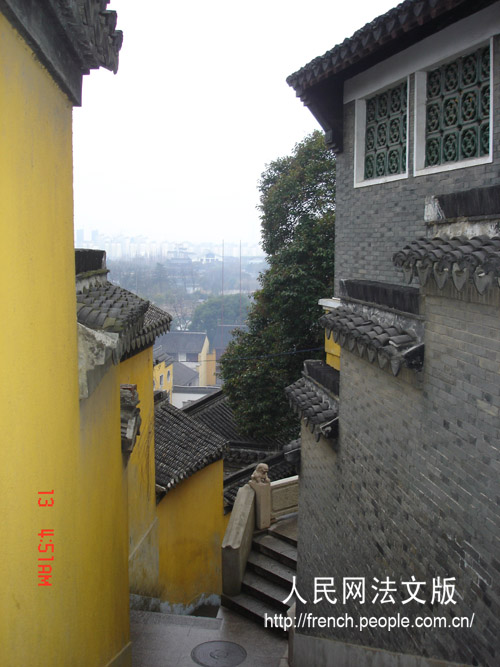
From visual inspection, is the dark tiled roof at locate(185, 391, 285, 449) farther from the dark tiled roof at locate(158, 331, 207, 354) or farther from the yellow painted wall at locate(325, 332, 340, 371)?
the dark tiled roof at locate(158, 331, 207, 354)

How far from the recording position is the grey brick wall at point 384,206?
225 inches

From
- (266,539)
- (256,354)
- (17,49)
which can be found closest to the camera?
(17,49)

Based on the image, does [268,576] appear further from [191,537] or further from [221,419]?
[221,419]

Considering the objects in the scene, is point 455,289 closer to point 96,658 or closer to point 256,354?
point 96,658

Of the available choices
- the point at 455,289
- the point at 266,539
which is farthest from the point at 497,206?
the point at 266,539

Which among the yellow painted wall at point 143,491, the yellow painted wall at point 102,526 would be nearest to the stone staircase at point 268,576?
the yellow painted wall at point 143,491

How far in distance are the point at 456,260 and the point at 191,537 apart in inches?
445

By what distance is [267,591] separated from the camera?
11297 millimetres

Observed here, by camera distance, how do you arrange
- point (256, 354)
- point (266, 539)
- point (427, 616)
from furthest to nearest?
point (256, 354) → point (266, 539) → point (427, 616)

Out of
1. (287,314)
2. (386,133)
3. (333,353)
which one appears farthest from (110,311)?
(287,314)

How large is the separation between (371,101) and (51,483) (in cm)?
544

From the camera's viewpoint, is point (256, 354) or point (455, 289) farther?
point (256, 354)

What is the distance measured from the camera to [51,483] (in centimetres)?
435

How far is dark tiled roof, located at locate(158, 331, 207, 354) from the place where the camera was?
70.6 metres
